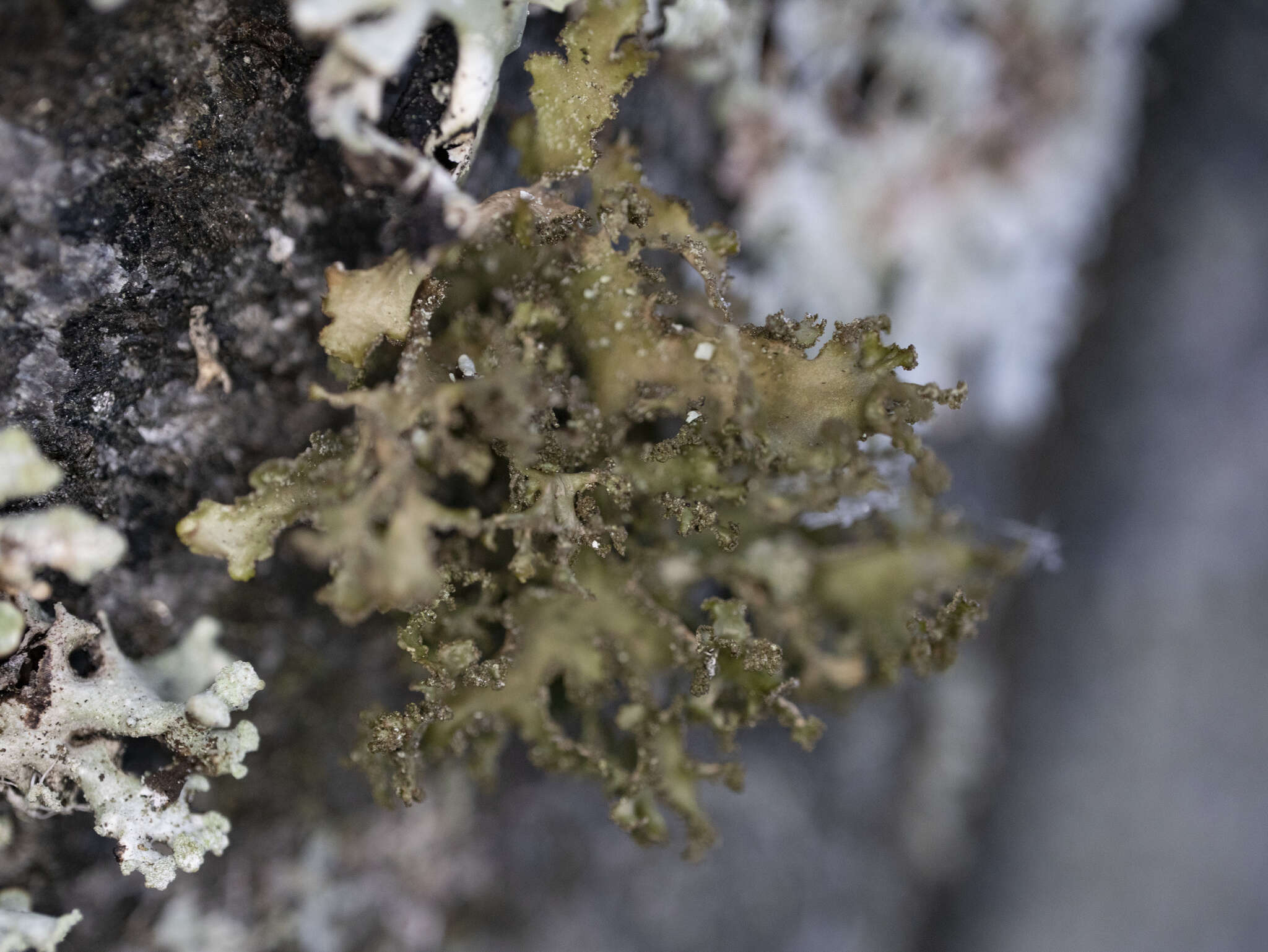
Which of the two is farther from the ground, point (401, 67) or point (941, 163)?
point (941, 163)

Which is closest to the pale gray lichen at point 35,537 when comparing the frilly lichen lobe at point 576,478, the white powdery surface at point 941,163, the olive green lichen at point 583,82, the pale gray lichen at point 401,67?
the frilly lichen lobe at point 576,478

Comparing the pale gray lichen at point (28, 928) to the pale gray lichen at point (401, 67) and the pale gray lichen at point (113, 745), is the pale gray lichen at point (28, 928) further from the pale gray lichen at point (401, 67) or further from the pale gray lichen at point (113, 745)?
the pale gray lichen at point (401, 67)

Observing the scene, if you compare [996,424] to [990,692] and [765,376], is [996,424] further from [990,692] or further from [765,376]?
[765,376]

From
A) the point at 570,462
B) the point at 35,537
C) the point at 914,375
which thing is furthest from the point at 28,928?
the point at 914,375

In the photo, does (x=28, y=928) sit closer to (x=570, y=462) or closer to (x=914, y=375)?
(x=570, y=462)

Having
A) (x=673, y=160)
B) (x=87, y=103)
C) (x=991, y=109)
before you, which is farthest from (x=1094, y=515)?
(x=87, y=103)

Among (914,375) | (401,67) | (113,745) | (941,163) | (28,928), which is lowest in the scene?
(28,928)
